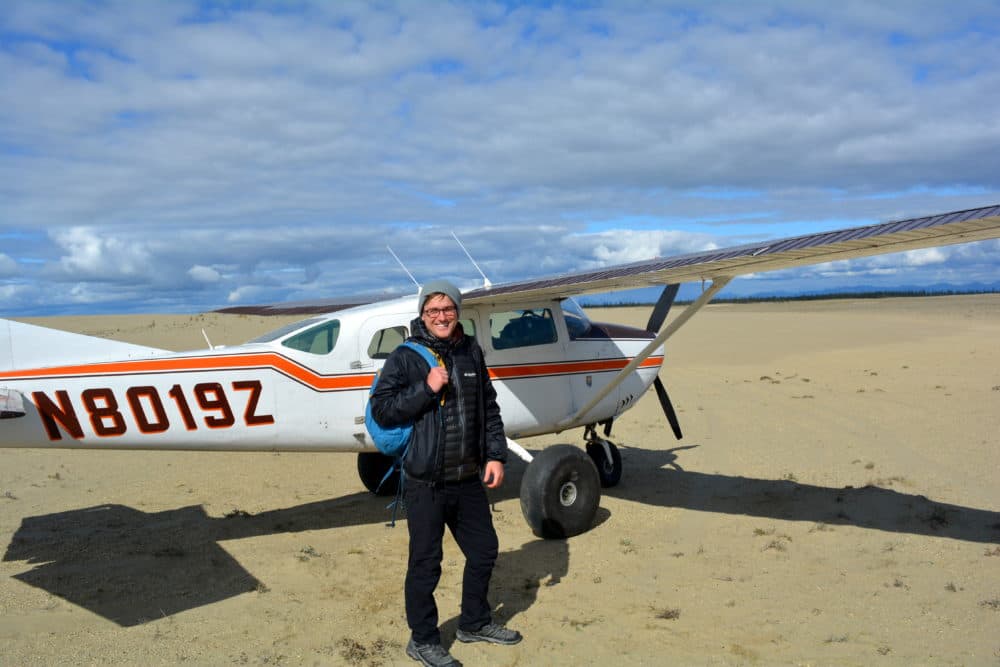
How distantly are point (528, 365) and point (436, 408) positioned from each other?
341cm

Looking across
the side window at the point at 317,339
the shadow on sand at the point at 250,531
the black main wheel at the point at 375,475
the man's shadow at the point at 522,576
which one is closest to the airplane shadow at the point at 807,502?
the shadow on sand at the point at 250,531

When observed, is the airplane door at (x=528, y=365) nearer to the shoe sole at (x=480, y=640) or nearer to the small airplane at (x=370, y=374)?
the small airplane at (x=370, y=374)

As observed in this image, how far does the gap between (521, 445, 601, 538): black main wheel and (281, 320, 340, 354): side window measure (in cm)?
205

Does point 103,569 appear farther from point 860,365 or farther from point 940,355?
point 940,355

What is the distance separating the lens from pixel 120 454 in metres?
10.8

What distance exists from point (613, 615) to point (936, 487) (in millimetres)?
4830

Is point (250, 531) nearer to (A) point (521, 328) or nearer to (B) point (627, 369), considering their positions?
(A) point (521, 328)

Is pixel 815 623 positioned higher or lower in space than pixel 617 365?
lower

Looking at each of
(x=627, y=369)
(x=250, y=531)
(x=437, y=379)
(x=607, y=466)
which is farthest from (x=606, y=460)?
(x=437, y=379)

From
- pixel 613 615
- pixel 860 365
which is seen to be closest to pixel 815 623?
pixel 613 615

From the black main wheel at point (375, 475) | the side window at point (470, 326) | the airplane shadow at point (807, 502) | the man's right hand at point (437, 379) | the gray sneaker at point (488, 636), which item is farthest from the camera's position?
the black main wheel at point (375, 475)

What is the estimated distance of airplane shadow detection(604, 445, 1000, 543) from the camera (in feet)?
21.9

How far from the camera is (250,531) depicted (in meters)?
7.02

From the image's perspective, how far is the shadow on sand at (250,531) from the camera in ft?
17.7
